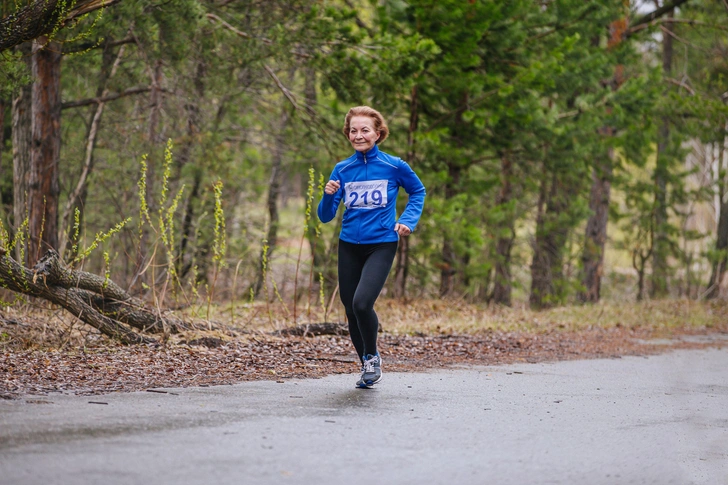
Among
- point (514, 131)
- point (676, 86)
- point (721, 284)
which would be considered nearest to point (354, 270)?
point (514, 131)

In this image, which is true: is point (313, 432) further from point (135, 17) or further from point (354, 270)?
point (135, 17)

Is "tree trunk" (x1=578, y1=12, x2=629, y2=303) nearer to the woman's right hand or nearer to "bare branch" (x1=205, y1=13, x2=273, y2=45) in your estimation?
"bare branch" (x1=205, y1=13, x2=273, y2=45)

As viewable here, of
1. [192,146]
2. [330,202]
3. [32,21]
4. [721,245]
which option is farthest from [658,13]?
[32,21]

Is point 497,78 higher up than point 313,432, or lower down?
higher up

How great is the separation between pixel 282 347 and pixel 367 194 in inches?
116

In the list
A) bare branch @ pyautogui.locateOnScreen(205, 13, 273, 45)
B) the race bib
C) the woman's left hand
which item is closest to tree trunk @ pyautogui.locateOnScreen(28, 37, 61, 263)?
bare branch @ pyautogui.locateOnScreen(205, 13, 273, 45)

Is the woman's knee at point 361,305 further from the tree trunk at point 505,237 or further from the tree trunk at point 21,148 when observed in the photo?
the tree trunk at point 505,237

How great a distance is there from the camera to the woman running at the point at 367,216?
7176 millimetres

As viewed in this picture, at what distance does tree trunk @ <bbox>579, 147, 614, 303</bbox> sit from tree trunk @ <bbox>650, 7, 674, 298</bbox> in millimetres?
1755

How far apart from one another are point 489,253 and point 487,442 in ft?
48.2

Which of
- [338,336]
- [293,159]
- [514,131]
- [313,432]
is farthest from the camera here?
[293,159]

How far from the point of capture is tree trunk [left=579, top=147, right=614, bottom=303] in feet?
74.0

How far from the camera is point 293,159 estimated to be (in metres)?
18.6

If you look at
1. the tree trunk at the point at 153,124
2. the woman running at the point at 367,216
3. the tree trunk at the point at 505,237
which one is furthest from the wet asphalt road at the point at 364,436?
the tree trunk at the point at 505,237
